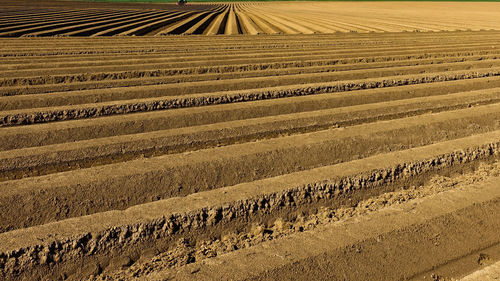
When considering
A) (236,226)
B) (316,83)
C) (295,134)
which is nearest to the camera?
(236,226)

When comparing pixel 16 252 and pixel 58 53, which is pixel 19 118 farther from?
pixel 58 53

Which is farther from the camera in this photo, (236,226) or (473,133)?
(473,133)

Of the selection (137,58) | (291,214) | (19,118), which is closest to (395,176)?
(291,214)
